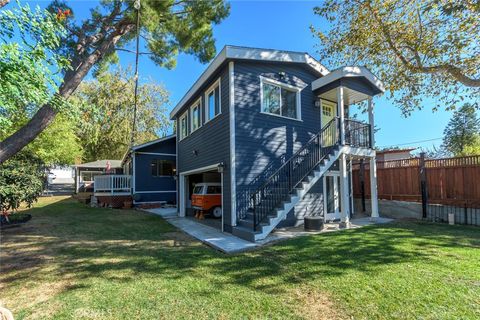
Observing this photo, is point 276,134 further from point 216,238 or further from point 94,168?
point 94,168

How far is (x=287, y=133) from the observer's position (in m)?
9.24

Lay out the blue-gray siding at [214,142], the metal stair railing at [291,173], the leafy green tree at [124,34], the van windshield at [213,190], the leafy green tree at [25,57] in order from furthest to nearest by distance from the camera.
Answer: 1. the van windshield at [213,190]
2. the blue-gray siding at [214,142]
3. the metal stair railing at [291,173]
4. the leafy green tree at [124,34]
5. the leafy green tree at [25,57]

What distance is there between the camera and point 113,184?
16156mm

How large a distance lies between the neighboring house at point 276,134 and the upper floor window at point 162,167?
6.98 metres

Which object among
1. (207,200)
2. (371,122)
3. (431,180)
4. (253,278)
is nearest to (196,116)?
(207,200)

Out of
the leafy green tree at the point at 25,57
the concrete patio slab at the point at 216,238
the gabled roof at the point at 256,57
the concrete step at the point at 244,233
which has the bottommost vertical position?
the concrete patio slab at the point at 216,238

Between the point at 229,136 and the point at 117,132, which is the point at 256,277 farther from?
the point at 117,132

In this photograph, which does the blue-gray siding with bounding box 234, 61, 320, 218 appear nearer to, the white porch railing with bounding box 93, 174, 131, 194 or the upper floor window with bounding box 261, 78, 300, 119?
the upper floor window with bounding box 261, 78, 300, 119

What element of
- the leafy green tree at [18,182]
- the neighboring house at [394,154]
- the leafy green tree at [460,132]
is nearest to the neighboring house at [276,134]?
the leafy green tree at [18,182]

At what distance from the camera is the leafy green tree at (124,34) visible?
7.13m

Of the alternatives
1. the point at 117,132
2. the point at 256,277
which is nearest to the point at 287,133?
the point at 256,277

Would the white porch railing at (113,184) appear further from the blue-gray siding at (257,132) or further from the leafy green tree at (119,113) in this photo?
the blue-gray siding at (257,132)

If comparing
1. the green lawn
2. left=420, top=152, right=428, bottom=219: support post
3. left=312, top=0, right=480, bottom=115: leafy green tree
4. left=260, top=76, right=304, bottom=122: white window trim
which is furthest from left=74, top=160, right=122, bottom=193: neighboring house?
left=420, top=152, right=428, bottom=219: support post

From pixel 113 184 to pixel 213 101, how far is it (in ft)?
33.5
